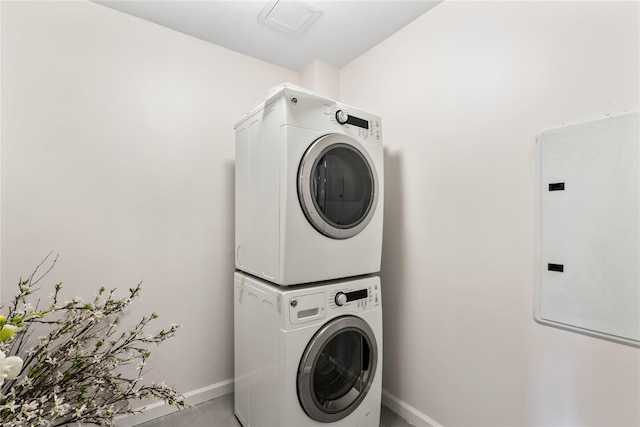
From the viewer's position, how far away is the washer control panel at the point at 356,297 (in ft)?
5.08

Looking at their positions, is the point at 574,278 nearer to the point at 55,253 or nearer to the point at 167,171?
the point at 167,171

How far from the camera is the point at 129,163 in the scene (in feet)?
5.83

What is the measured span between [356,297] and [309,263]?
34cm

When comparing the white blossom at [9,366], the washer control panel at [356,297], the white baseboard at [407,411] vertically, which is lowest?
the white baseboard at [407,411]

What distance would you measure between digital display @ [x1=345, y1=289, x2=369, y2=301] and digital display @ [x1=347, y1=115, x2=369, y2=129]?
0.87m

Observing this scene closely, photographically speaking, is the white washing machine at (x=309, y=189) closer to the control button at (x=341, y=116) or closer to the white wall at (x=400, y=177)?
the control button at (x=341, y=116)

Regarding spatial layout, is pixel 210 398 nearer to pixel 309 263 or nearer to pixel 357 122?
pixel 309 263

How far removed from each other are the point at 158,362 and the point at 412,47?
7.91ft

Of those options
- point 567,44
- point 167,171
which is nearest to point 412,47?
point 567,44

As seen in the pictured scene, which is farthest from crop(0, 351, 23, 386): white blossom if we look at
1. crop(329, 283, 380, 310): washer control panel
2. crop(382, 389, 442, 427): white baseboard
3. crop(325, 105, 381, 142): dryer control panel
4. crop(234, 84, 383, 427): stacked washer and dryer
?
crop(382, 389, 442, 427): white baseboard

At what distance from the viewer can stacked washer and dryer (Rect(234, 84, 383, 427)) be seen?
4.69 feet

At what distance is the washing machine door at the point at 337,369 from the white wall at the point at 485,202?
376 millimetres

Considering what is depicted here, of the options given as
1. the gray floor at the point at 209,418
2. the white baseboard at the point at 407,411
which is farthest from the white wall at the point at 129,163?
the white baseboard at the point at 407,411

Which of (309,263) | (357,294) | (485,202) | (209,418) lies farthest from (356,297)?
(209,418)
